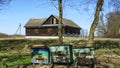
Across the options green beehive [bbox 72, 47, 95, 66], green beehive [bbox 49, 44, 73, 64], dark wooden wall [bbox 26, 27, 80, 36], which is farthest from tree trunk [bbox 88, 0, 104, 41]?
dark wooden wall [bbox 26, 27, 80, 36]

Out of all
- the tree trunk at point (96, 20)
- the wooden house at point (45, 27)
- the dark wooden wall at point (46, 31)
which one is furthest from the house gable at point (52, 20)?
the tree trunk at point (96, 20)

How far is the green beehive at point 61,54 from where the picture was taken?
11.2 metres

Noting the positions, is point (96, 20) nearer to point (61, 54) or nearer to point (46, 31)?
point (61, 54)

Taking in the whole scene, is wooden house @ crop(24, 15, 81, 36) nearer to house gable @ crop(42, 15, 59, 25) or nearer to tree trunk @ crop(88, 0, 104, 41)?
house gable @ crop(42, 15, 59, 25)

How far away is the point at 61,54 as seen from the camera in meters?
11.3

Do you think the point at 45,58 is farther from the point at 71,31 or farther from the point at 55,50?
the point at 71,31

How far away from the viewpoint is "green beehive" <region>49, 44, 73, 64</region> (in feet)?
36.8

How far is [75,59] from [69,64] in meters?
0.33

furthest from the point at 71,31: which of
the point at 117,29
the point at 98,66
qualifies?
the point at 98,66

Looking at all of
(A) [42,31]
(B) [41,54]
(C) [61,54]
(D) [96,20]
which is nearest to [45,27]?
(A) [42,31]

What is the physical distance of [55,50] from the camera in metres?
11.5

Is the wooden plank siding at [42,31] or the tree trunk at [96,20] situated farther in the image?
the wooden plank siding at [42,31]

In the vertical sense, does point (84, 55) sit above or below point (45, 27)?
below

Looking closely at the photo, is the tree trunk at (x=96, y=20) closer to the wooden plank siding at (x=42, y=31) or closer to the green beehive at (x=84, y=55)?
the green beehive at (x=84, y=55)
